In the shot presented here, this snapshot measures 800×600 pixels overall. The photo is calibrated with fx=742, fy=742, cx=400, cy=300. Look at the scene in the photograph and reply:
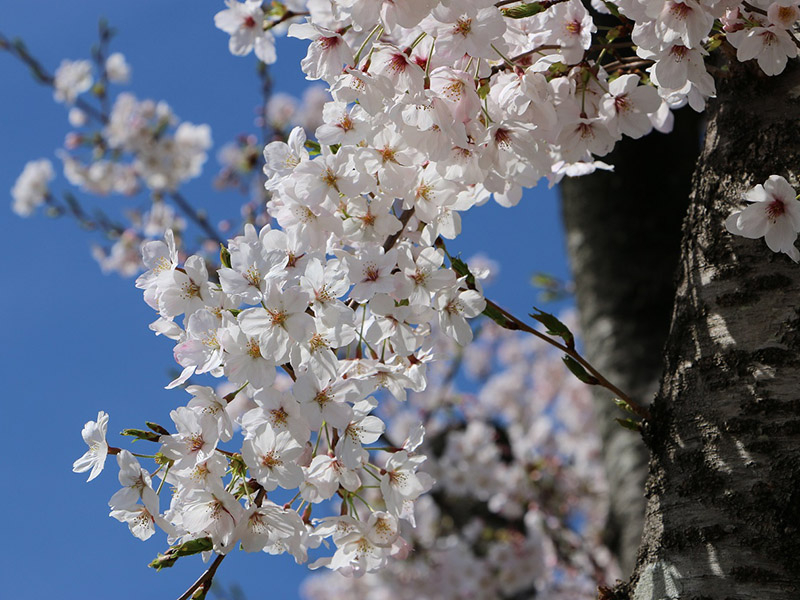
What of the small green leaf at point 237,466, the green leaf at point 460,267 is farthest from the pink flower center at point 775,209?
the small green leaf at point 237,466

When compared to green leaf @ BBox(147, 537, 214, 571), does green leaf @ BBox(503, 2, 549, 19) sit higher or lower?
higher

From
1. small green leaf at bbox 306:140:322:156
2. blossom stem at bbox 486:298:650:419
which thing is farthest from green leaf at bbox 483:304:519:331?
small green leaf at bbox 306:140:322:156

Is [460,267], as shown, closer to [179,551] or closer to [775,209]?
[775,209]

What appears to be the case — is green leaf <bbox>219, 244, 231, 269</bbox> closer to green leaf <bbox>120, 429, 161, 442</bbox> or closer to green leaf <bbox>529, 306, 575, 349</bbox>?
green leaf <bbox>120, 429, 161, 442</bbox>

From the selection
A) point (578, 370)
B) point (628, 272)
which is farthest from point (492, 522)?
point (578, 370)

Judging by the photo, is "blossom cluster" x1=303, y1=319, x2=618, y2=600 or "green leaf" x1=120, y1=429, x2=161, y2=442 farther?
"blossom cluster" x1=303, y1=319, x2=618, y2=600

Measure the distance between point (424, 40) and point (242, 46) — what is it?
2.02 feet

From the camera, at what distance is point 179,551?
0.97m

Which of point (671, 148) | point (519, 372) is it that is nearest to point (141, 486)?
point (671, 148)

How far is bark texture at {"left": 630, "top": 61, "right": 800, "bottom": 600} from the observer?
0.98 metres

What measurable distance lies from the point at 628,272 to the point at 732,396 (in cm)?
223

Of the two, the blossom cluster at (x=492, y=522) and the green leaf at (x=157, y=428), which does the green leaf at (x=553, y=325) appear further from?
the blossom cluster at (x=492, y=522)

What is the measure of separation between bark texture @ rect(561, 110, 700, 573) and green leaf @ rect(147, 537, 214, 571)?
2.24 metres

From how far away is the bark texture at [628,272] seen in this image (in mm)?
2945
